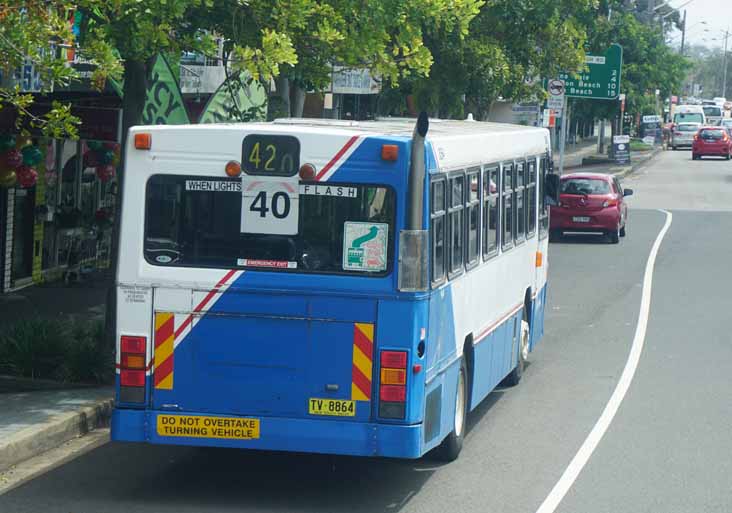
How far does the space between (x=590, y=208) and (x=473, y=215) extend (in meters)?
21.1

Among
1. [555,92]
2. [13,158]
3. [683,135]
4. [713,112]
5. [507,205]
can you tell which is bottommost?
[507,205]

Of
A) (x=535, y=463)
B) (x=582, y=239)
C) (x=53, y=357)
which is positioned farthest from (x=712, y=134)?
(x=535, y=463)

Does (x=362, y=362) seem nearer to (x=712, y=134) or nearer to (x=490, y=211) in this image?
(x=490, y=211)

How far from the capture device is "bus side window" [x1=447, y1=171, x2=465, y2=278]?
33.9 feet

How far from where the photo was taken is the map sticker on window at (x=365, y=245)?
940cm

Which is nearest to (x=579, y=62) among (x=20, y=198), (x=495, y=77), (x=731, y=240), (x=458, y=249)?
(x=495, y=77)

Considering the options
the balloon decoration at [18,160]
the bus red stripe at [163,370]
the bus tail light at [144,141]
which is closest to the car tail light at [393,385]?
the bus red stripe at [163,370]

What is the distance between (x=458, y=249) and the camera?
421 inches

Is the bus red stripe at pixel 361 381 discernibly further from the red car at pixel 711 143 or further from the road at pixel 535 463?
the red car at pixel 711 143

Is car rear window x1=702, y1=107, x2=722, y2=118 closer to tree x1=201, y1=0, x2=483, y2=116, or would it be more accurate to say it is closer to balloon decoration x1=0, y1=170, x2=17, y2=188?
balloon decoration x1=0, y1=170, x2=17, y2=188

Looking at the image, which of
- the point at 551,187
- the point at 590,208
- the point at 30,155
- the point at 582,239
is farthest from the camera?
the point at 582,239

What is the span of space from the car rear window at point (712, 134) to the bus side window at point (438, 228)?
63.5 m

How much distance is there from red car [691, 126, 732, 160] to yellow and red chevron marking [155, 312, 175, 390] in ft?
211

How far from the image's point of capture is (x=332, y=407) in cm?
948
